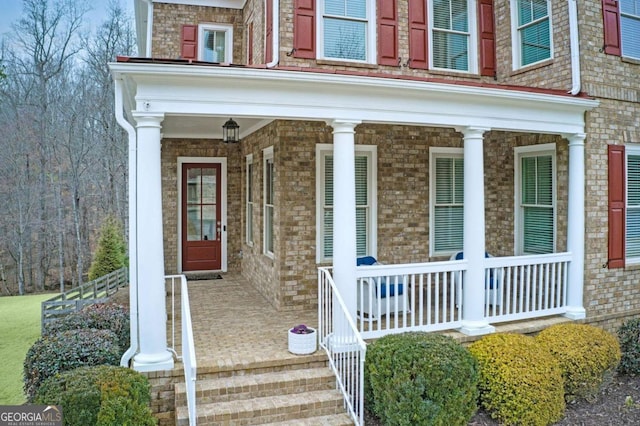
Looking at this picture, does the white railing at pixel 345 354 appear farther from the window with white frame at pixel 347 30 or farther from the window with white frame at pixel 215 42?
the window with white frame at pixel 215 42

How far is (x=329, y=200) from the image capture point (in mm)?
7852

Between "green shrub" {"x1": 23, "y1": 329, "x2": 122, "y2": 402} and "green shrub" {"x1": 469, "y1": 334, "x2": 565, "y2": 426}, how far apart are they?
4.12 meters

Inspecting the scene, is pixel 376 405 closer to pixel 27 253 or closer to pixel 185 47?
pixel 185 47

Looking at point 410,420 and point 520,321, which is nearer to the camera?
point 410,420

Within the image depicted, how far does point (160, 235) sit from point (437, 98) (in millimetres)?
3802

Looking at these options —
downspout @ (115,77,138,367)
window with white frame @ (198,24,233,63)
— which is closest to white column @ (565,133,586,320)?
downspout @ (115,77,138,367)

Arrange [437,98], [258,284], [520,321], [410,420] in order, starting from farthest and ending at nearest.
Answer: [258,284], [520,321], [437,98], [410,420]

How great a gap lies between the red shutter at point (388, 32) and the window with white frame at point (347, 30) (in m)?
0.13

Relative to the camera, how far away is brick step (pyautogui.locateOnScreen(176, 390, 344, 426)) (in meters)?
4.74

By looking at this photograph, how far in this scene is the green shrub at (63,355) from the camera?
5.12m

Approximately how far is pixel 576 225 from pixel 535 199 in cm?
110

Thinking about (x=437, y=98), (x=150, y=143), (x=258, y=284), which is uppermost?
(x=437, y=98)

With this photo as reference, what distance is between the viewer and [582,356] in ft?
19.1

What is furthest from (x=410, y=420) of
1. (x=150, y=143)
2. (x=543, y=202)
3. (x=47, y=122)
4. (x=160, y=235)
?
(x=47, y=122)
